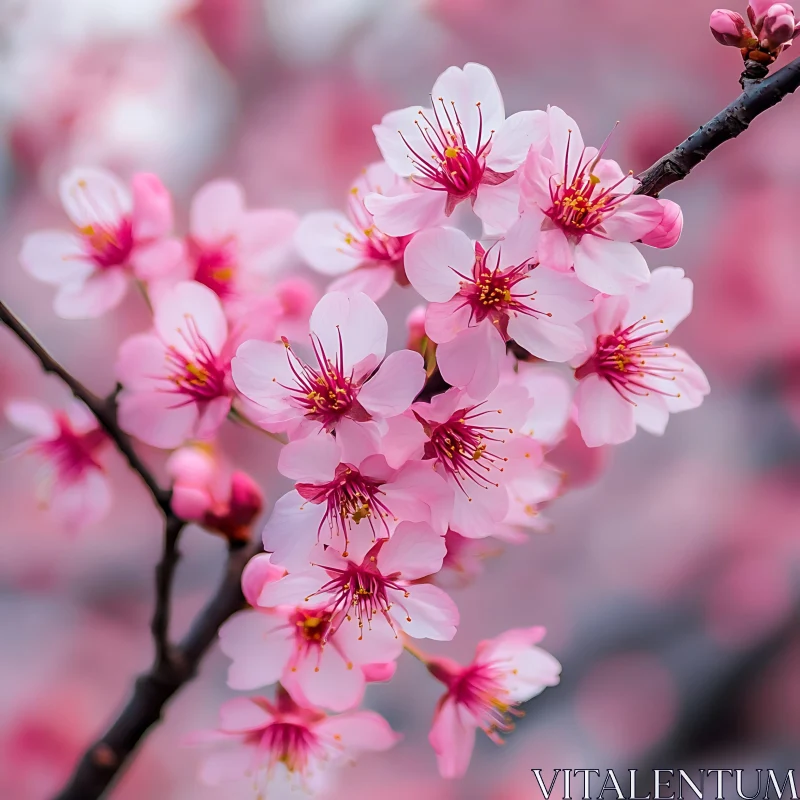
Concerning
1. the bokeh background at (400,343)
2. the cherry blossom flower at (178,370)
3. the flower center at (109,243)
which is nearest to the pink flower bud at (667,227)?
the cherry blossom flower at (178,370)

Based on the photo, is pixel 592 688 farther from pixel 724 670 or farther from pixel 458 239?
pixel 458 239

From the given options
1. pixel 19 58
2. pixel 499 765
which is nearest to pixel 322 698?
pixel 499 765

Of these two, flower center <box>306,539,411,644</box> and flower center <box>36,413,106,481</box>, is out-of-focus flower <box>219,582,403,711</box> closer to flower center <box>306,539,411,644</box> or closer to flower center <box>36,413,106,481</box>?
flower center <box>306,539,411,644</box>

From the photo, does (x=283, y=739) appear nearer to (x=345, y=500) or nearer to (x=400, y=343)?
(x=345, y=500)

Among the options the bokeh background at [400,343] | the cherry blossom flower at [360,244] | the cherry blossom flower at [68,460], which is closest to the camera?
the cherry blossom flower at [360,244]

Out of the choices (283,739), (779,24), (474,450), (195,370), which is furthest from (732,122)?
(283,739)

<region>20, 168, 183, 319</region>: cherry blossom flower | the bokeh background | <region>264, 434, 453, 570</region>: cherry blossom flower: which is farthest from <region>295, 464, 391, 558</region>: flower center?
the bokeh background

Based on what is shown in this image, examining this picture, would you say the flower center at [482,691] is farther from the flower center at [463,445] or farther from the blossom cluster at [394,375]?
the flower center at [463,445]
